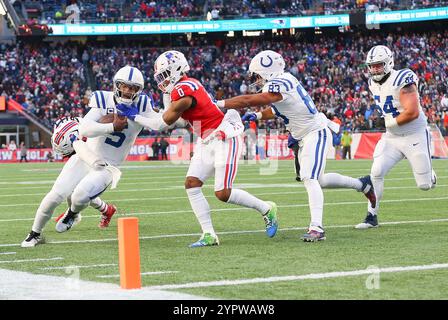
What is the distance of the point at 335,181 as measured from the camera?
8617mm

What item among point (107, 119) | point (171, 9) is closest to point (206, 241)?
point (107, 119)

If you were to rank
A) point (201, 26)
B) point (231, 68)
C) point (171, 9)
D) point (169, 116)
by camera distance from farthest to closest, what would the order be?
1. point (171, 9)
2. point (201, 26)
3. point (231, 68)
4. point (169, 116)

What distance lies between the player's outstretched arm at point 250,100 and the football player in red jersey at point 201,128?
24cm

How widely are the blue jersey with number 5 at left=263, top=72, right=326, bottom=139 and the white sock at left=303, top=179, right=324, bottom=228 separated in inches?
20.0

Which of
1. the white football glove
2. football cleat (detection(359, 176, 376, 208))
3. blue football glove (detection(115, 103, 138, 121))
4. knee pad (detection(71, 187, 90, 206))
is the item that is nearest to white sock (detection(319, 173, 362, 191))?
football cleat (detection(359, 176, 376, 208))

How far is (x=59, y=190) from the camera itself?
322 inches

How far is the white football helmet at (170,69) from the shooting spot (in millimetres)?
7680

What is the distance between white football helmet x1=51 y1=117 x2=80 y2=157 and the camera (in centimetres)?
883

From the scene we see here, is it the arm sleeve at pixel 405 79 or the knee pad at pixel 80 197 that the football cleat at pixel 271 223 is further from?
the arm sleeve at pixel 405 79

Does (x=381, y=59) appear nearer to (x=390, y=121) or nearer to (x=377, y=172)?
(x=390, y=121)

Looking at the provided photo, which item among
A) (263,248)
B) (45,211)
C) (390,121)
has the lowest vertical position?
(263,248)

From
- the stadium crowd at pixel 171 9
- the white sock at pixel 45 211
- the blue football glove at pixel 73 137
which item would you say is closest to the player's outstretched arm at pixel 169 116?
the white sock at pixel 45 211

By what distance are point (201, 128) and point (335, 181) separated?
→ 1.54 m

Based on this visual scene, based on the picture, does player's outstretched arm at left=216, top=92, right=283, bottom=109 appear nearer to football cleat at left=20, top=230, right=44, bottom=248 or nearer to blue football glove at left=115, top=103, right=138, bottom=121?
blue football glove at left=115, top=103, right=138, bottom=121
